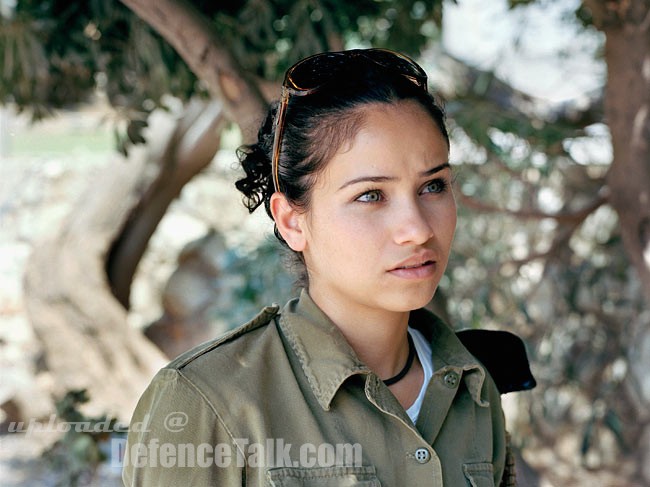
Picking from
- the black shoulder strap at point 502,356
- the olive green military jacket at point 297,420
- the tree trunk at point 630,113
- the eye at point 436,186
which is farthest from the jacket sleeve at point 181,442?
the tree trunk at point 630,113

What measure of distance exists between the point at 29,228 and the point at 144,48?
4.27 m

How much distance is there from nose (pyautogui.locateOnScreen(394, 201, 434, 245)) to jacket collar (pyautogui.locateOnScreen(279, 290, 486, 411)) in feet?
0.69

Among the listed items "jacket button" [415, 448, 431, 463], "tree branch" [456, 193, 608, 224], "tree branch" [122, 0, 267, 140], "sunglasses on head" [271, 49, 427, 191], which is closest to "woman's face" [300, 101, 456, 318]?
"sunglasses on head" [271, 49, 427, 191]

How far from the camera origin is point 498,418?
5.09 ft

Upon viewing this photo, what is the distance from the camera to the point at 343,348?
4.43ft

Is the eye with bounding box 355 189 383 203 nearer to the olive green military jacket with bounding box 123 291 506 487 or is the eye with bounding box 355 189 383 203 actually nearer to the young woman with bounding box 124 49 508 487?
the young woman with bounding box 124 49 508 487

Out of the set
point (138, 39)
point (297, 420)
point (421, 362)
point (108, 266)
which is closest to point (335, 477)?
point (297, 420)

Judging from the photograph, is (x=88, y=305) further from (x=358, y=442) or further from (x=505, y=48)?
(x=358, y=442)

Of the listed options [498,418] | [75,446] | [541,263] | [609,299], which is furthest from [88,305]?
[498,418]

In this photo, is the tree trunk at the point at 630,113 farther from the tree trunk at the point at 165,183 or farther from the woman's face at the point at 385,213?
the tree trunk at the point at 165,183

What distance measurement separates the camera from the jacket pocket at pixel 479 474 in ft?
4.45

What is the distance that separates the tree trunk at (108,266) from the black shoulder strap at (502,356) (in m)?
2.88

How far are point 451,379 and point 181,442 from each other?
509 millimetres

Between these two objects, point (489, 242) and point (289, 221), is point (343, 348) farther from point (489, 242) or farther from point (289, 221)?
point (489, 242)
